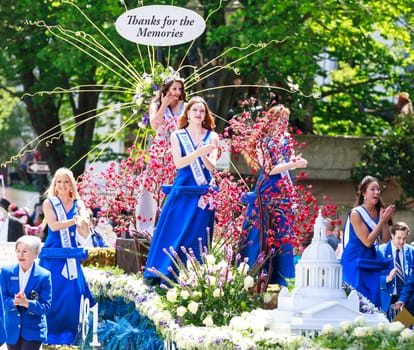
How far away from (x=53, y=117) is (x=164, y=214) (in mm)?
16150

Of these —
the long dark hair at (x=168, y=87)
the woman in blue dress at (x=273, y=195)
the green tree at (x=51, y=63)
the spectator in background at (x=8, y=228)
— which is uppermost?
the green tree at (x=51, y=63)

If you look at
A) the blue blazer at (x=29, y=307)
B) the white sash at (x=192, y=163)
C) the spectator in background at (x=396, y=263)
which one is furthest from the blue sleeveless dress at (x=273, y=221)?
the blue blazer at (x=29, y=307)

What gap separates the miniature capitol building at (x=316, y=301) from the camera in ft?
28.9

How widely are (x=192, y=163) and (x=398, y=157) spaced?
886 cm

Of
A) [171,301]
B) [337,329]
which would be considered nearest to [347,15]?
[171,301]

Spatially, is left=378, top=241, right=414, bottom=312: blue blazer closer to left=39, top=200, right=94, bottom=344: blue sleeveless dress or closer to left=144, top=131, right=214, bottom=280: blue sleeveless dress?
left=144, top=131, right=214, bottom=280: blue sleeveless dress

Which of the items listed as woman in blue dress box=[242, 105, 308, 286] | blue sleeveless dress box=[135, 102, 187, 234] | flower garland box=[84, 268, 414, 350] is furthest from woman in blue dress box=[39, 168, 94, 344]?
flower garland box=[84, 268, 414, 350]

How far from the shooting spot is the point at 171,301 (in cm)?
1025

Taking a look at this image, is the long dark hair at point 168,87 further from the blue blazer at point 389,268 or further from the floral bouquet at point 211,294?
the floral bouquet at point 211,294

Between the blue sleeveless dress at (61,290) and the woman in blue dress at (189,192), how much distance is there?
107 cm

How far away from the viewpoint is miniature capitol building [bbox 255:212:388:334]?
8.80 meters

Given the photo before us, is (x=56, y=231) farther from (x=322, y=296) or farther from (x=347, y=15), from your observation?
(x=347, y=15)

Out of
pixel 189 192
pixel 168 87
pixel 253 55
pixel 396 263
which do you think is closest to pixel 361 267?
pixel 189 192

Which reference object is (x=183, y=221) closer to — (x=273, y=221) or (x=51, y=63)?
(x=273, y=221)
